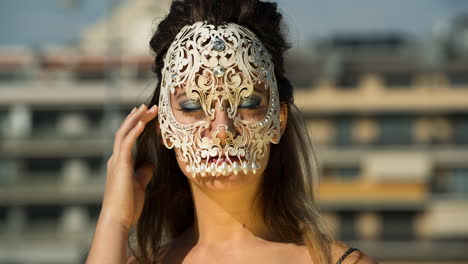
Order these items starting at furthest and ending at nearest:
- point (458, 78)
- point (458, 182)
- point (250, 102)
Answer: point (458, 78), point (458, 182), point (250, 102)

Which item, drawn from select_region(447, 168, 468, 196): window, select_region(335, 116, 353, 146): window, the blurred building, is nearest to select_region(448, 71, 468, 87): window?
the blurred building

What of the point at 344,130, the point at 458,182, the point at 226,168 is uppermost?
the point at 226,168

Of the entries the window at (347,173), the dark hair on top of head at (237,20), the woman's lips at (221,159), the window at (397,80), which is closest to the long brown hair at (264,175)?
the dark hair on top of head at (237,20)

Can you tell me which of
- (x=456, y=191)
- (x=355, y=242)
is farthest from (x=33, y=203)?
(x=456, y=191)

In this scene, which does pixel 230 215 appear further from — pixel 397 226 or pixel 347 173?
pixel 347 173

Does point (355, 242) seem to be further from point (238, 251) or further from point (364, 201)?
point (238, 251)

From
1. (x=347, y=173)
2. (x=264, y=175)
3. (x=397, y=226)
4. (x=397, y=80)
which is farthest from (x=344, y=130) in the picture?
(x=264, y=175)

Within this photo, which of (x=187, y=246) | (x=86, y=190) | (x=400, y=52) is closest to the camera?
(x=187, y=246)

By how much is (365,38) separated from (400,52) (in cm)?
416

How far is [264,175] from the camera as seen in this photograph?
372cm

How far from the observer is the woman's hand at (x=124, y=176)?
358 cm

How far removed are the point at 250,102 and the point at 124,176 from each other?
1.62 feet

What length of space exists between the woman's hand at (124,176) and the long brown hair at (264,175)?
0.47 ft

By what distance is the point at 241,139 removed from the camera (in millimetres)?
3469
